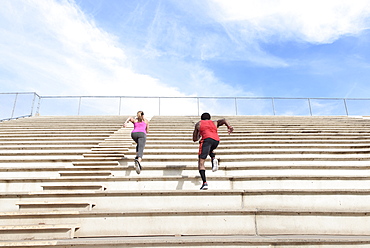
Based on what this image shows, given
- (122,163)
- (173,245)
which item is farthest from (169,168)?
(173,245)

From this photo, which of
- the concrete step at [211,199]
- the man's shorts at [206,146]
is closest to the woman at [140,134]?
the concrete step at [211,199]

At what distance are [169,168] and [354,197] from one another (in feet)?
9.80

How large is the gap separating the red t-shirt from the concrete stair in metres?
0.74

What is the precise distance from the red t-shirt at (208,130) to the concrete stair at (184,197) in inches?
29.0

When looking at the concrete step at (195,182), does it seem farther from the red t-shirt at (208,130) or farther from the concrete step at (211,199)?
the red t-shirt at (208,130)

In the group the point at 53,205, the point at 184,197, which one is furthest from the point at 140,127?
the point at 53,205

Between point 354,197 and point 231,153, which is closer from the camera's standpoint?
point 354,197

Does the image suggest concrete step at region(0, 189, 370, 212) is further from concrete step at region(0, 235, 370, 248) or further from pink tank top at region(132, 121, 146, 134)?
pink tank top at region(132, 121, 146, 134)

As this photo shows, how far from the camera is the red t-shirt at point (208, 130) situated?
3756 millimetres

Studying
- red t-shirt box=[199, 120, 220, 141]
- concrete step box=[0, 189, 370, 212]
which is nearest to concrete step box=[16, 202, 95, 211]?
concrete step box=[0, 189, 370, 212]

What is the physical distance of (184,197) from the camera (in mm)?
3369

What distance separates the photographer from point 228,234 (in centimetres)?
290

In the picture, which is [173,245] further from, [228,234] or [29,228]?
[29,228]

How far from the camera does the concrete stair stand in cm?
275
